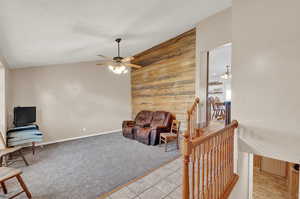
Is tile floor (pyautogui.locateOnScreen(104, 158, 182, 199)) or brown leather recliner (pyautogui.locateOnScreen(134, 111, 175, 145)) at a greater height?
brown leather recliner (pyautogui.locateOnScreen(134, 111, 175, 145))

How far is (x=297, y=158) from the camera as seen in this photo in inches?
75.4

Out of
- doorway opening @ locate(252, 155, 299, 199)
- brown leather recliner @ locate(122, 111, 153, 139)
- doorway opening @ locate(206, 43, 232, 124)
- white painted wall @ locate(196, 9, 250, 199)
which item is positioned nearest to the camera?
white painted wall @ locate(196, 9, 250, 199)

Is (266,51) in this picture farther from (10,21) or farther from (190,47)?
(10,21)

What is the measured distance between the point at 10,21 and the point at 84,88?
3686mm

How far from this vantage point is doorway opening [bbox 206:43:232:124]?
3698 mm

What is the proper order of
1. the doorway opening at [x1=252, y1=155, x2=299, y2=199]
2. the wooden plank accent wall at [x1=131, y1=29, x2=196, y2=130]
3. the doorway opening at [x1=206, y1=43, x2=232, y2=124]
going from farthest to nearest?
the wooden plank accent wall at [x1=131, y1=29, x2=196, y2=130], the doorway opening at [x1=206, y1=43, x2=232, y2=124], the doorway opening at [x1=252, y1=155, x2=299, y2=199]

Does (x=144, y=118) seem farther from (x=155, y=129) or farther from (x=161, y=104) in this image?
(x=155, y=129)

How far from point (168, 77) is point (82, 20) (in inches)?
129

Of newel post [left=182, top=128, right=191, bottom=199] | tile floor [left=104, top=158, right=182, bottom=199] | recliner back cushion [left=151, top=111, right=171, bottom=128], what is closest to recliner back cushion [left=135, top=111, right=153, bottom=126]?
recliner back cushion [left=151, top=111, right=171, bottom=128]

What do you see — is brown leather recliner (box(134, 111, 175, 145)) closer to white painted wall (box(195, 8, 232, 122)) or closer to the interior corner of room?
the interior corner of room

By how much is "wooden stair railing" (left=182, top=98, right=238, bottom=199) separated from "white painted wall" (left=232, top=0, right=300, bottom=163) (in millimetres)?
383

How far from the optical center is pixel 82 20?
237 centimetres

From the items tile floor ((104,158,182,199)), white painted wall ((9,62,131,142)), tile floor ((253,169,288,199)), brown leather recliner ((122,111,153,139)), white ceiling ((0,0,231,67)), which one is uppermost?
white ceiling ((0,0,231,67))

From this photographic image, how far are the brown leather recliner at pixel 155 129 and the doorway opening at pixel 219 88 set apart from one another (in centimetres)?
134
